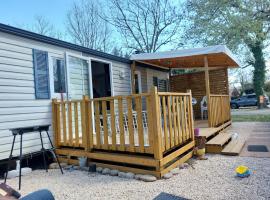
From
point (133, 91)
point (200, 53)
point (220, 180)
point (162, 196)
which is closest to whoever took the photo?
point (162, 196)

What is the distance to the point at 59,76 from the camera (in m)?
5.32

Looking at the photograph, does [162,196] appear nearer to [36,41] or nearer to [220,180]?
[220,180]

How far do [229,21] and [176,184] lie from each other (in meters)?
13.2

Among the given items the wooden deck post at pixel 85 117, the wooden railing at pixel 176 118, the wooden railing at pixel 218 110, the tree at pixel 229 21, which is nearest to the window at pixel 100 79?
the wooden railing at pixel 218 110

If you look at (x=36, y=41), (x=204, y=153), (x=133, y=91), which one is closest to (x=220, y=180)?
(x=204, y=153)

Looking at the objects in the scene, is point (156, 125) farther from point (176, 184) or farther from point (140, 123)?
point (176, 184)

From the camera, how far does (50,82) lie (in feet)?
16.6

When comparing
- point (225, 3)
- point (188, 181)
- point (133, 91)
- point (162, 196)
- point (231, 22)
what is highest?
point (225, 3)

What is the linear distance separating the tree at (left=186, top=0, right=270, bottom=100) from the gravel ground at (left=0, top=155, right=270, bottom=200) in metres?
11.4

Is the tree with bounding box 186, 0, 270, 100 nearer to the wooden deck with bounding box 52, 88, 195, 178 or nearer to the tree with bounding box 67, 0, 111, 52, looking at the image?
the tree with bounding box 67, 0, 111, 52

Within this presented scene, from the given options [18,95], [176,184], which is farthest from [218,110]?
[18,95]

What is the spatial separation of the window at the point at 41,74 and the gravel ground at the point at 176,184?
1.53 meters

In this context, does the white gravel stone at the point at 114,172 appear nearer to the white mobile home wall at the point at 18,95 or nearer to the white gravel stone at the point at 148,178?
the white gravel stone at the point at 148,178

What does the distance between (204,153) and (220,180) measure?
4.74 feet
